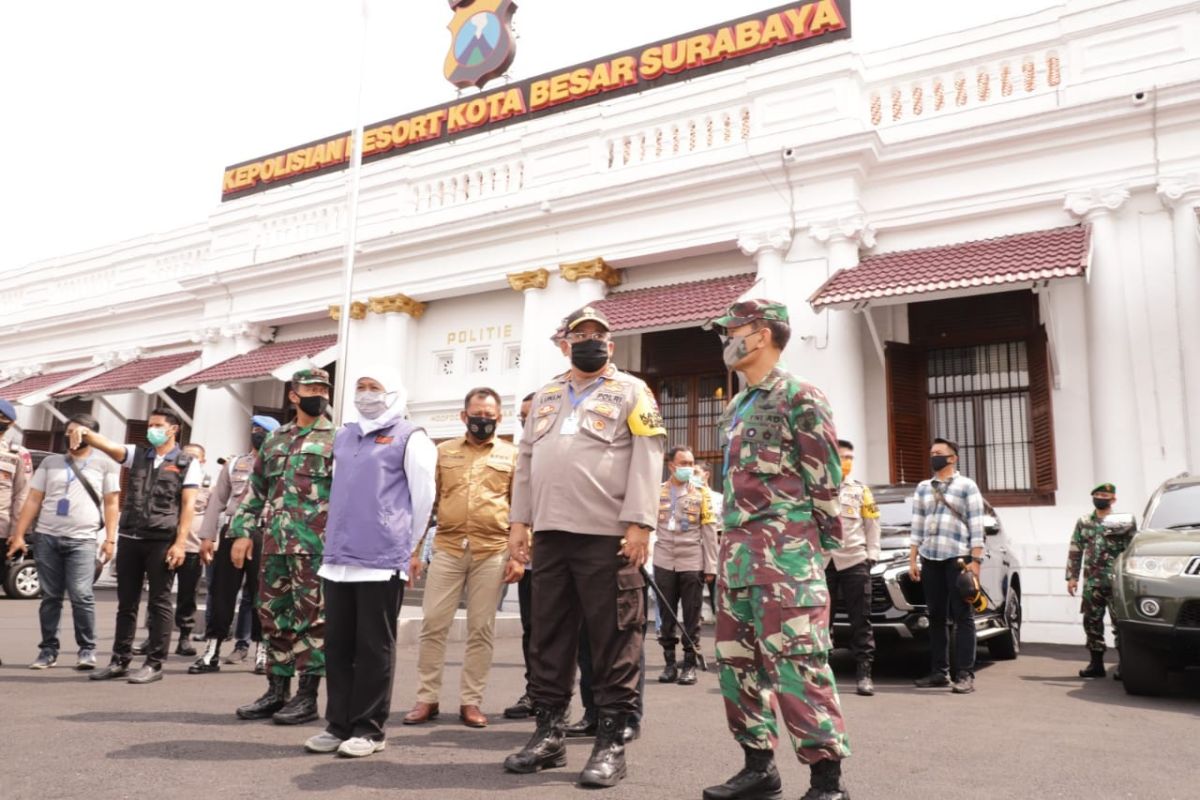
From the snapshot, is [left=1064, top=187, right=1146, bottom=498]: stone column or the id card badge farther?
[left=1064, top=187, right=1146, bottom=498]: stone column

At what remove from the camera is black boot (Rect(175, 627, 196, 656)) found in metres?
7.79

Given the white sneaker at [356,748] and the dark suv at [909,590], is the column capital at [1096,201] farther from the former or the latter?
the white sneaker at [356,748]

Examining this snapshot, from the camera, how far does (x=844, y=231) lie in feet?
39.5

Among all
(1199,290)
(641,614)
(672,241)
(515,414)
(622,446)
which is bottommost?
(641,614)

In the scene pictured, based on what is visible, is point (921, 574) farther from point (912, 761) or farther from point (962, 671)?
point (912, 761)

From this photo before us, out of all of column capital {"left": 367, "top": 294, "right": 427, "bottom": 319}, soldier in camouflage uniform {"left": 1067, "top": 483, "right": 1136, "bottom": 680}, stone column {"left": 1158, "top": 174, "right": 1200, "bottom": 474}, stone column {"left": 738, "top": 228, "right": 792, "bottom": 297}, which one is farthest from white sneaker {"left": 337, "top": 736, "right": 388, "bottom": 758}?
column capital {"left": 367, "top": 294, "right": 427, "bottom": 319}

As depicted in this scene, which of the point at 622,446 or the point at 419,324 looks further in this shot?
the point at 419,324

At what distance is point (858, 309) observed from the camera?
11.7m

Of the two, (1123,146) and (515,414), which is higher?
(1123,146)

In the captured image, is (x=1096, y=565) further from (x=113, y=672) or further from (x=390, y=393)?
(x=113, y=672)

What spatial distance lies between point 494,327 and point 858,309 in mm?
6629

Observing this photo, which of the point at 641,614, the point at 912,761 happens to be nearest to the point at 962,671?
the point at 912,761

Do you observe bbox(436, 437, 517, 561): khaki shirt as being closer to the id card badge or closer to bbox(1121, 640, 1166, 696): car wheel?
the id card badge

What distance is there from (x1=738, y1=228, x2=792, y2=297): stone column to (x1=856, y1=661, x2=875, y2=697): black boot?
666 cm
